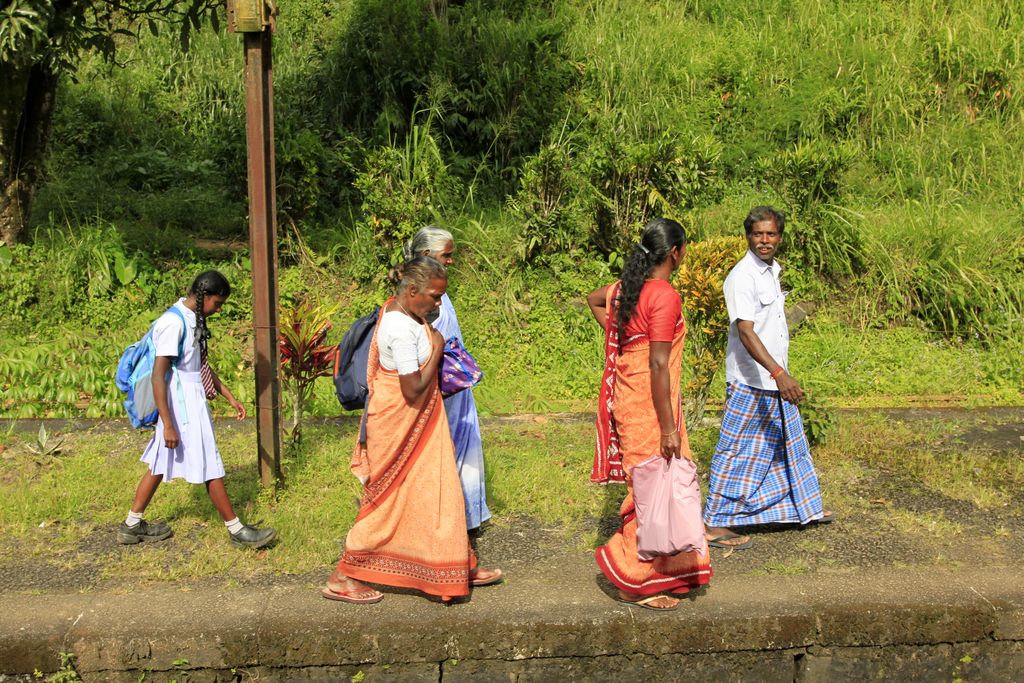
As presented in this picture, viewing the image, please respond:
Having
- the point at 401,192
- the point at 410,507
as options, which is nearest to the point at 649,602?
the point at 410,507

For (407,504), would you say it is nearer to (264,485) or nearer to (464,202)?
→ (264,485)

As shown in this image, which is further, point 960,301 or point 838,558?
point 960,301

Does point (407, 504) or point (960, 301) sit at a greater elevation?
point (960, 301)

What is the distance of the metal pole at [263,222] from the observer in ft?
14.9

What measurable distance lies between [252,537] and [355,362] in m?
0.94

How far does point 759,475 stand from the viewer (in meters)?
4.58

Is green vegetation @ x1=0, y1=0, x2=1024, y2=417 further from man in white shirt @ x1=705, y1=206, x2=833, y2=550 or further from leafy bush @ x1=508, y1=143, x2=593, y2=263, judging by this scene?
man in white shirt @ x1=705, y1=206, x2=833, y2=550

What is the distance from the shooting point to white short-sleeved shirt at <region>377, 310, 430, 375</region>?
3674 mm

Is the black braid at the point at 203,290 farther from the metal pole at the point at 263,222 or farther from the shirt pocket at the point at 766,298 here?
the shirt pocket at the point at 766,298

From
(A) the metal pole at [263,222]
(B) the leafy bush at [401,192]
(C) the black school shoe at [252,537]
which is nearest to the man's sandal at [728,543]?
(C) the black school shoe at [252,537]

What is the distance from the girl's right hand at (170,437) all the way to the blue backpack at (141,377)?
137mm

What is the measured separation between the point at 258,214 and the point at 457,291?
359 cm

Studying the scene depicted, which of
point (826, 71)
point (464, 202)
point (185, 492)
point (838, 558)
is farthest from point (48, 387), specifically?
point (826, 71)

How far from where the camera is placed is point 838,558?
4316 millimetres
